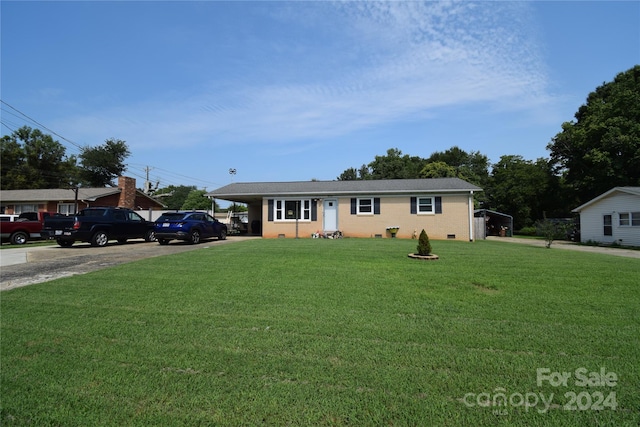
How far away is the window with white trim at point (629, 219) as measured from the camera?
19844mm

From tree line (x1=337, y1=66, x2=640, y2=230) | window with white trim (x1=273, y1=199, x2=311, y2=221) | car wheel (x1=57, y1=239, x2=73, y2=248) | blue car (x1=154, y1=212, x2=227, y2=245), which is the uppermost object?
tree line (x1=337, y1=66, x2=640, y2=230)

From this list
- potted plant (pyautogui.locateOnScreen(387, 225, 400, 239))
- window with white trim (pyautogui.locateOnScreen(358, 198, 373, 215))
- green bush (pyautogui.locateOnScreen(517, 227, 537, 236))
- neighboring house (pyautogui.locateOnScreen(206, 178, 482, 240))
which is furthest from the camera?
green bush (pyautogui.locateOnScreen(517, 227, 537, 236))

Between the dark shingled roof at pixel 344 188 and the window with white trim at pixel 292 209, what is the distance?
1.66ft

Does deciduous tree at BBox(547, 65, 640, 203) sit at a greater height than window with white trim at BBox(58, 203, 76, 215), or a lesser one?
greater

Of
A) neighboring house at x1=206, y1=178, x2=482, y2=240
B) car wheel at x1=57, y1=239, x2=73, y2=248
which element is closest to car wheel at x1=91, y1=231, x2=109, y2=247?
car wheel at x1=57, y1=239, x2=73, y2=248

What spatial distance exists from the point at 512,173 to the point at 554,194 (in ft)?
18.2

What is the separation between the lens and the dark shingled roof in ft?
63.7

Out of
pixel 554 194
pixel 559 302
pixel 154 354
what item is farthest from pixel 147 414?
pixel 554 194

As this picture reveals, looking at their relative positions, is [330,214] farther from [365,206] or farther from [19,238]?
[19,238]

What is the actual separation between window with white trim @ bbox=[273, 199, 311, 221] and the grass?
1441 cm

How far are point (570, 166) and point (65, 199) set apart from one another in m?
47.0

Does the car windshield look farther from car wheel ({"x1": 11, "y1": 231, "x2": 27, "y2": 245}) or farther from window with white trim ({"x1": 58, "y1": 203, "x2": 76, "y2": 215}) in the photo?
window with white trim ({"x1": 58, "y1": 203, "x2": 76, "y2": 215})

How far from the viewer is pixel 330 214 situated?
20609 mm

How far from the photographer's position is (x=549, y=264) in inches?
322
